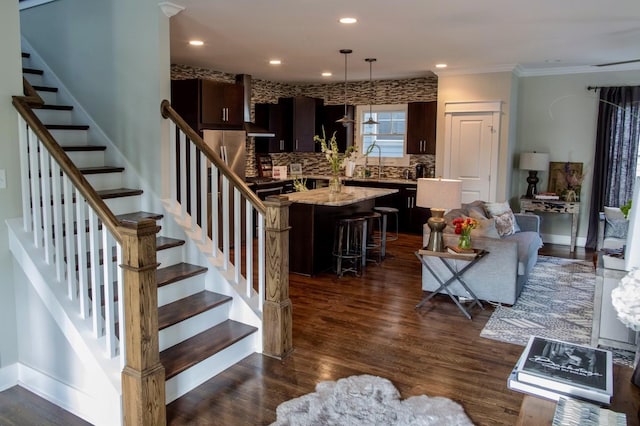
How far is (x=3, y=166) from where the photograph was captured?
3156 millimetres

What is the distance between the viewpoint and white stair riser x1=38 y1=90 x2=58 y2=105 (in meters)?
4.53

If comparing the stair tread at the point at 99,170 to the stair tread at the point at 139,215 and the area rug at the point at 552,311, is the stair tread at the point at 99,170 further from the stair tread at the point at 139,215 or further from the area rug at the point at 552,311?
the area rug at the point at 552,311

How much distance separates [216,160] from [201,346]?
1347 mm

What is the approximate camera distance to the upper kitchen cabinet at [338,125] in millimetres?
9109

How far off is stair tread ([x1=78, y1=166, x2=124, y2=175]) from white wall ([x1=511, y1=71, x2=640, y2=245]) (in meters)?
5.95

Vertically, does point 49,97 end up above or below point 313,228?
above

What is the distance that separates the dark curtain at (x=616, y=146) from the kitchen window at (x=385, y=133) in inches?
119

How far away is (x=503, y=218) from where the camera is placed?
5.91 m

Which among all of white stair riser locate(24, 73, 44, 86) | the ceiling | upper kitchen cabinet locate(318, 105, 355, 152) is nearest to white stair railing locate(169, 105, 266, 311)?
the ceiling

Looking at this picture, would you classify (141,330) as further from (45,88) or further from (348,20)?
(348,20)

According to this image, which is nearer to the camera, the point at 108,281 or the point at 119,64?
the point at 108,281

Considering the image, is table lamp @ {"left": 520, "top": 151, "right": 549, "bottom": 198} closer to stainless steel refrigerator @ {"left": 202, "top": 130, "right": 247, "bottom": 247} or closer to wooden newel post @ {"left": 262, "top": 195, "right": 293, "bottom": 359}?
stainless steel refrigerator @ {"left": 202, "top": 130, "right": 247, "bottom": 247}

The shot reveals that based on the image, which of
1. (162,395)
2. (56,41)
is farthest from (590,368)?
(56,41)

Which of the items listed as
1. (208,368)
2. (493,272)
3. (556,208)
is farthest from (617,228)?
(208,368)
